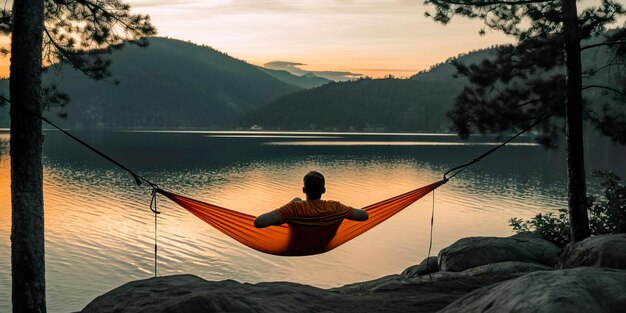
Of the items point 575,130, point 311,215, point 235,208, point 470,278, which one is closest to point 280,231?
point 311,215

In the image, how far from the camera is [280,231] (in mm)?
5324

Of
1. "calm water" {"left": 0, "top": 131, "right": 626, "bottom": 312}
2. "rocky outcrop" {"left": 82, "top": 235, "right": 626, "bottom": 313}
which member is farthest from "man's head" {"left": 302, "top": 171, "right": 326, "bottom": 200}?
"calm water" {"left": 0, "top": 131, "right": 626, "bottom": 312}

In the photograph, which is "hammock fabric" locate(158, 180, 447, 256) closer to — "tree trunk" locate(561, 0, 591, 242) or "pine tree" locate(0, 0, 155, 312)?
"pine tree" locate(0, 0, 155, 312)

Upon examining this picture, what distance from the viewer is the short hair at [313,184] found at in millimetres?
4676

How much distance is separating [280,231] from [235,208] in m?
23.2

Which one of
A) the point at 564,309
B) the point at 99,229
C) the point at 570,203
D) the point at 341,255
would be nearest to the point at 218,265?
the point at 341,255

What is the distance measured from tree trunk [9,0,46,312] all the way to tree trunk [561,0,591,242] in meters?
7.34

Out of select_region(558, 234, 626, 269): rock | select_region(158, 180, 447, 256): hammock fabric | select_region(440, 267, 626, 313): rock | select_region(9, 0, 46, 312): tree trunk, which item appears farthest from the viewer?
select_region(9, 0, 46, 312): tree trunk

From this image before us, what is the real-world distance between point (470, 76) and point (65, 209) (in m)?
21.5

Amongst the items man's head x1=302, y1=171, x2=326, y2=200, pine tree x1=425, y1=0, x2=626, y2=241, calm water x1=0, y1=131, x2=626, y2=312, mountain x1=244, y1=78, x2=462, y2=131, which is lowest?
calm water x1=0, y1=131, x2=626, y2=312

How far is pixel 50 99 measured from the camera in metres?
8.62

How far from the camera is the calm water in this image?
1605 centimetres

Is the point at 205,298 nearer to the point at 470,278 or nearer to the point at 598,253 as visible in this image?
the point at 598,253

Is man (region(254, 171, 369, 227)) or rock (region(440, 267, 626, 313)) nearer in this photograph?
rock (region(440, 267, 626, 313))
